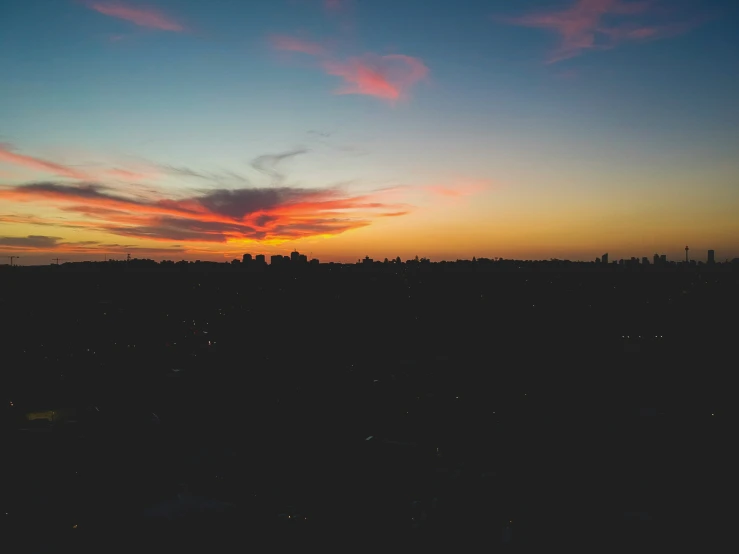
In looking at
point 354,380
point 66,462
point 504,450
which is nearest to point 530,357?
point 354,380

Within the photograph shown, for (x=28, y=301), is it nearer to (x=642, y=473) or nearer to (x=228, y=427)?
(x=228, y=427)

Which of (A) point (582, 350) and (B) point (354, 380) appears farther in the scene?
(A) point (582, 350)

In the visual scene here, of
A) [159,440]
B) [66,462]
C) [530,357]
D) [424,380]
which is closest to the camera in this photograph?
[66,462]

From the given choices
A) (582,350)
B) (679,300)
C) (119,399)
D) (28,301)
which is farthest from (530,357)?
(28,301)

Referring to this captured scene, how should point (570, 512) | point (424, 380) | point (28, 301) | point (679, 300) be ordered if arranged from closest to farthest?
point (570, 512)
point (424, 380)
point (679, 300)
point (28, 301)

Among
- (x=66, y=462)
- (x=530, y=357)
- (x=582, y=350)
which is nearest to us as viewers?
(x=66, y=462)

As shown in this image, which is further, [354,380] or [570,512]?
[354,380]

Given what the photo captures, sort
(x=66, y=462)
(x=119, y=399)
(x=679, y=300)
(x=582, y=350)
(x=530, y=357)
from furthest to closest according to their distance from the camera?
1. (x=679, y=300)
2. (x=582, y=350)
3. (x=530, y=357)
4. (x=119, y=399)
5. (x=66, y=462)

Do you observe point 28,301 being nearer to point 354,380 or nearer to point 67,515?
point 354,380

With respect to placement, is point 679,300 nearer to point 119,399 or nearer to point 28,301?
→ point 119,399
